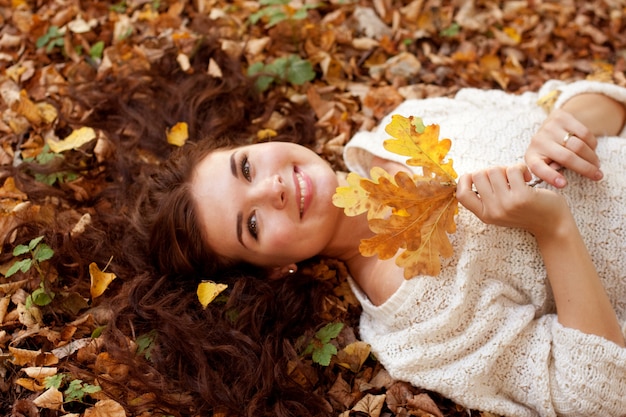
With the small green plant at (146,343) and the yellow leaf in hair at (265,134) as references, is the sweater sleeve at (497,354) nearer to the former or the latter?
the small green plant at (146,343)

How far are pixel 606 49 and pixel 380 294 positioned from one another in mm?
2528

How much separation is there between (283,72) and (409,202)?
1.82 meters

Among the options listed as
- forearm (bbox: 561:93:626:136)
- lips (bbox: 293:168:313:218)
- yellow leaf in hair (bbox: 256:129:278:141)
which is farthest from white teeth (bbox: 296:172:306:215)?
forearm (bbox: 561:93:626:136)

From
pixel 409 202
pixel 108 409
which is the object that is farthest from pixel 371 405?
Result: pixel 108 409

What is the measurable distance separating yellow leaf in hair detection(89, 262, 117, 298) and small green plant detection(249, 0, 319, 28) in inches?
75.1

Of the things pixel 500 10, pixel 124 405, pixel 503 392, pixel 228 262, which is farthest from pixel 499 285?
pixel 500 10

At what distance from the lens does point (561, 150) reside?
8.07 ft

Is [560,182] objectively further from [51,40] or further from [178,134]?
[51,40]

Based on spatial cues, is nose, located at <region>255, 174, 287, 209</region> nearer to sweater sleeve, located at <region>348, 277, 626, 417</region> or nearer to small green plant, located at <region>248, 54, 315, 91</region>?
sweater sleeve, located at <region>348, 277, 626, 417</region>

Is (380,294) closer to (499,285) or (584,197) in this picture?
(499,285)

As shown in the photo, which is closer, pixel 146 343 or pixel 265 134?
pixel 146 343

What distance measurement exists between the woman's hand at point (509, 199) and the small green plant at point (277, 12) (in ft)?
6.38

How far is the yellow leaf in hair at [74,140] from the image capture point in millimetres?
3219

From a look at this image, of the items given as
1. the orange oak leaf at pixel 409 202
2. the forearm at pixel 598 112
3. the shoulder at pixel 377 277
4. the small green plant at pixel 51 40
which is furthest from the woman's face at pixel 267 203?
the small green plant at pixel 51 40
